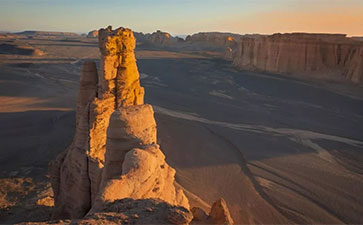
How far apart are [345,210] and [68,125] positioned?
1783 centimetres

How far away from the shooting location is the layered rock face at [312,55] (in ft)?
109

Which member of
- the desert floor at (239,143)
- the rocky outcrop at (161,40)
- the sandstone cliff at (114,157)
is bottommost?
the desert floor at (239,143)

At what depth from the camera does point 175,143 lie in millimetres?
18125

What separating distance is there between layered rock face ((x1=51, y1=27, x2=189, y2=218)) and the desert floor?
2.36m

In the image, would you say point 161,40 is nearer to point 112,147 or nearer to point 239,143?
point 239,143

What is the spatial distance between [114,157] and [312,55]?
36.8 m

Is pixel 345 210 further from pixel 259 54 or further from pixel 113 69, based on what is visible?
pixel 259 54

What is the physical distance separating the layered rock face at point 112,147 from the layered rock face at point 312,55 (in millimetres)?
32518

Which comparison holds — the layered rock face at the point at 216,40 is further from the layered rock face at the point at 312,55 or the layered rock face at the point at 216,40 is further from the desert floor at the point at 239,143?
the desert floor at the point at 239,143

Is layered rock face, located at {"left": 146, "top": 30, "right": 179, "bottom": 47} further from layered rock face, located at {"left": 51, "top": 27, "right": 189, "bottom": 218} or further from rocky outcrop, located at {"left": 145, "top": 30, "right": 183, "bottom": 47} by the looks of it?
layered rock face, located at {"left": 51, "top": 27, "right": 189, "bottom": 218}

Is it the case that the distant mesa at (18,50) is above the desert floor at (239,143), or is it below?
above

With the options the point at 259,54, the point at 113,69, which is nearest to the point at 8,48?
the point at 259,54

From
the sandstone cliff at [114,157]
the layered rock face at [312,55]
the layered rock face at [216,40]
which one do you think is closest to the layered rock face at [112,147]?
the sandstone cliff at [114,157]

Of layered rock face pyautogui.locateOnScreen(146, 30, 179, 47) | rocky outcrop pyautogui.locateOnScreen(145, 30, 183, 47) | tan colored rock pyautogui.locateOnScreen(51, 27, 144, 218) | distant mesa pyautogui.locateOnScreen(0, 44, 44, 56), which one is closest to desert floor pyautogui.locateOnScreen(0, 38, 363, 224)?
tan colored rock pyautogui.locateOnScreen(51, 27, 144, 218)
